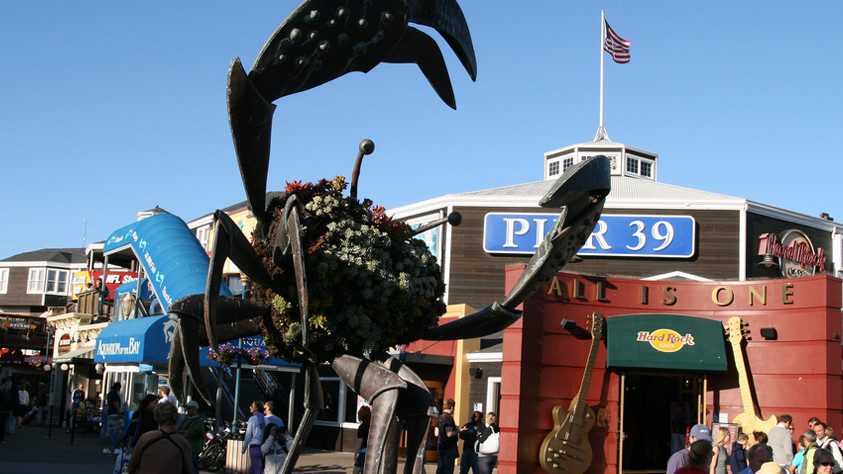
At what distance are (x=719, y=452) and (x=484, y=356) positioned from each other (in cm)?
1068

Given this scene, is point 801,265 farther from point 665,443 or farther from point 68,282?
point 68,282

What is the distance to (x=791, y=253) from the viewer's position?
25.7 meters

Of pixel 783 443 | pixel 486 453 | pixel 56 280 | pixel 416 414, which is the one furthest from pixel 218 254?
pixel 56 280

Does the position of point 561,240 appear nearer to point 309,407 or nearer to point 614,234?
point 309,407

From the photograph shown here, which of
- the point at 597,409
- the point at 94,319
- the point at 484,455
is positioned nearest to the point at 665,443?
the point at 597,409

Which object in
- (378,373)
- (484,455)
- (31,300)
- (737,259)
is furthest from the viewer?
(31,300)

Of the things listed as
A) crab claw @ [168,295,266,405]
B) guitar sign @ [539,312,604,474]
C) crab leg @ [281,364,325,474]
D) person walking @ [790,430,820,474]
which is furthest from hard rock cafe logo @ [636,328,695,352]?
crab claw @ [168,295,266,405]

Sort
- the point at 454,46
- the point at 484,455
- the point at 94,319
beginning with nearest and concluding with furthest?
the point at 454,46
the point at 484,455
the point at 94,319

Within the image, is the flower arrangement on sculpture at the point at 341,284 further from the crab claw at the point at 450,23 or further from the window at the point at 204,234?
the window at the point at 204,234

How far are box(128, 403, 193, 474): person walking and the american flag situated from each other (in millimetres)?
28737

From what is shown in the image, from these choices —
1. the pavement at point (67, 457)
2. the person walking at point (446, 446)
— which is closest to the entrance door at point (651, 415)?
the pavement at point (67, 457)

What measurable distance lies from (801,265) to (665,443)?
6.49 m

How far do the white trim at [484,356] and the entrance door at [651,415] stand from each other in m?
3.04

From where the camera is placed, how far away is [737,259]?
25.0 meters
